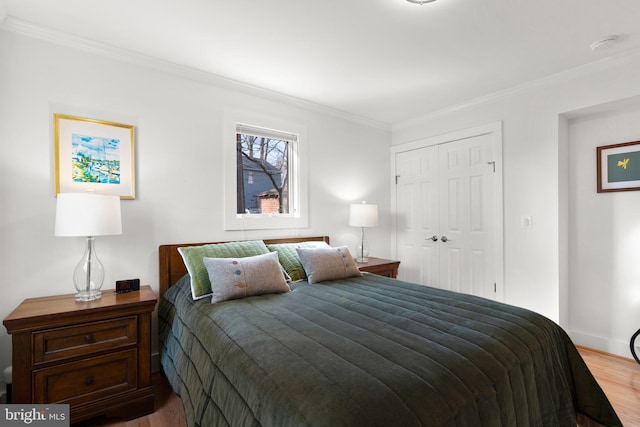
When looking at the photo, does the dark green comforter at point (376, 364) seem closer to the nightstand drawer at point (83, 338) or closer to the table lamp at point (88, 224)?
the nightstand drawer at point (83, 338)

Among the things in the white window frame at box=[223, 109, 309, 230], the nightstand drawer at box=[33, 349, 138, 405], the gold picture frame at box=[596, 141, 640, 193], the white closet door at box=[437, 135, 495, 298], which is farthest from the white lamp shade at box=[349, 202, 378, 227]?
the nightstand drawer at box=[33, 349, 138, 405]

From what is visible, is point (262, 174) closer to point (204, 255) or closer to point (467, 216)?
point (204, 255)

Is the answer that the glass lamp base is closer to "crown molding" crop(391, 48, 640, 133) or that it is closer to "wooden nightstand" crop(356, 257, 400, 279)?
"wooden nightstand" crop(356, 257, 400, 279)

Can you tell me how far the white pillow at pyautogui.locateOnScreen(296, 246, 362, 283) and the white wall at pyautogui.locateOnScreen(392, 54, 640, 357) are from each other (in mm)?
1720

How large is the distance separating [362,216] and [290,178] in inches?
36.2

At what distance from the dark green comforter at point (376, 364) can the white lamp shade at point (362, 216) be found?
1518 mm

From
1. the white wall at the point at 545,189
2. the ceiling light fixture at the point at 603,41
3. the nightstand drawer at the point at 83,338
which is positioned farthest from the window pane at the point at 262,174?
the ceiling light fixture at the point at 603,41

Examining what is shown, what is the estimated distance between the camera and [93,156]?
7.36ft

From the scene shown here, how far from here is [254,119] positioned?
3.03 meters

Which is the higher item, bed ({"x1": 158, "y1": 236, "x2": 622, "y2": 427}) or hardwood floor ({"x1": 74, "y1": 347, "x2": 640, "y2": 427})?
bed ({"x1": 158, "y1": 236, "x2": 622, "y2": 427})

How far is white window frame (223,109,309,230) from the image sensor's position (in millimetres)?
2855

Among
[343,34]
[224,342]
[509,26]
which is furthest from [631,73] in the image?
[224,342]

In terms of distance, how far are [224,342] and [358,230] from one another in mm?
2672

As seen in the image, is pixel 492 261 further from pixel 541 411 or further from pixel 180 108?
pixel 180 108
